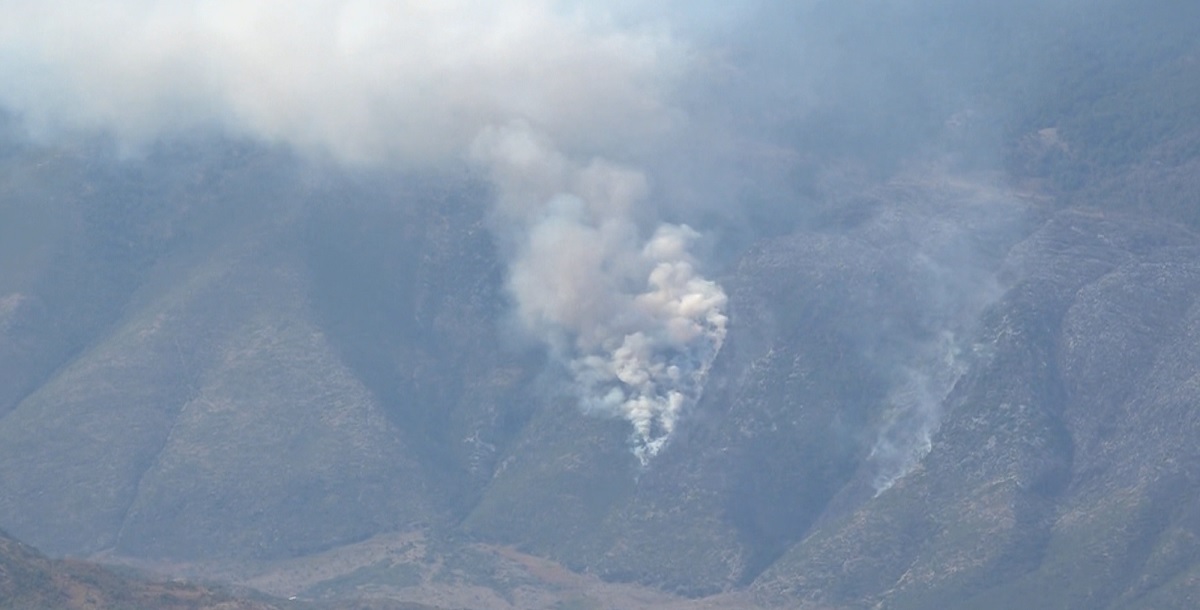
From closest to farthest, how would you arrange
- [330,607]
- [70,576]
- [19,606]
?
[19,606] < [70,576] < [330,607]

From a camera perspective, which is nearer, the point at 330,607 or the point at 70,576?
the point at 70,576

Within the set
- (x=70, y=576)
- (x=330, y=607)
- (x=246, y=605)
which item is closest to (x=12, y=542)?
(x=70, y=576)

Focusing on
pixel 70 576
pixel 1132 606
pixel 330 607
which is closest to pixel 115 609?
pixel 70 576

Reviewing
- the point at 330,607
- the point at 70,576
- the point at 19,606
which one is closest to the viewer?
the point at 19,606

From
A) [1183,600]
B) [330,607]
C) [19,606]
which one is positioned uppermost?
[1183,600]

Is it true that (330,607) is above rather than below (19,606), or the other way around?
above

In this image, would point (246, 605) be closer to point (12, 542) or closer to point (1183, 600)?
point (12, 542)

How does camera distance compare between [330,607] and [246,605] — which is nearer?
[246,605]

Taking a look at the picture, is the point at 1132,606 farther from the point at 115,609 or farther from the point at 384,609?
the point at 115,609

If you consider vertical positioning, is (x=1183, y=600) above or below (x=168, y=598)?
above
